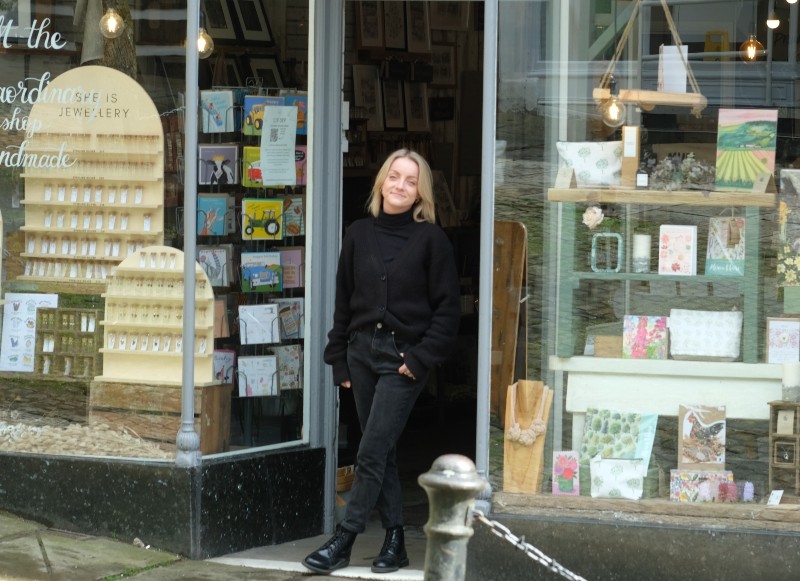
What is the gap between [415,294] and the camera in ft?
20.7

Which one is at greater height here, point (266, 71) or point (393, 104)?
point (393, 104)

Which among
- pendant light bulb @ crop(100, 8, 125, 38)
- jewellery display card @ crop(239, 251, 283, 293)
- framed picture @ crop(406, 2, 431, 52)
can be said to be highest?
framed picture @ crop(406, 2, 431, 52)

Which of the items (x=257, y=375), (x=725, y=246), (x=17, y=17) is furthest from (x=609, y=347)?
(x=17, y=17)

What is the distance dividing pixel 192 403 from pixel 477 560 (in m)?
1.67

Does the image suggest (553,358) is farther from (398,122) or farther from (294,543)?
(398,122)

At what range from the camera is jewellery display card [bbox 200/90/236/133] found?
6.87m

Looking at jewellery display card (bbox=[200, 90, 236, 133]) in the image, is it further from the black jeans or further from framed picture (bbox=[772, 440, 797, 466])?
framed picture (bbox=[772, 440, 797, 466])

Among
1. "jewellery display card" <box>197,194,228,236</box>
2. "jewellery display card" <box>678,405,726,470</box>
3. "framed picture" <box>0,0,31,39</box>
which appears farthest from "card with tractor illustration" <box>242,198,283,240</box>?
"jewellery display card" <box>678,405,726,470</box>

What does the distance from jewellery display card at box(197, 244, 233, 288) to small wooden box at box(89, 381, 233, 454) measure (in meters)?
0.55

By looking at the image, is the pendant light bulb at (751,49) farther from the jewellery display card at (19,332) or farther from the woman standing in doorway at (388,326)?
the jewellery display card at (19,332)

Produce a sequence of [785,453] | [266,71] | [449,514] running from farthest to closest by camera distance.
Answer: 1. [266,71]
2. [785,453]
3. [449,514]

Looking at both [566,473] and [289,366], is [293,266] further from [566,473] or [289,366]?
[566,473]

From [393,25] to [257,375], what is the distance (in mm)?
3560

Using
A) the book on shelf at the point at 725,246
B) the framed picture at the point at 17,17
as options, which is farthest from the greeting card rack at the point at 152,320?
the book on shelf at the point at 725,246
